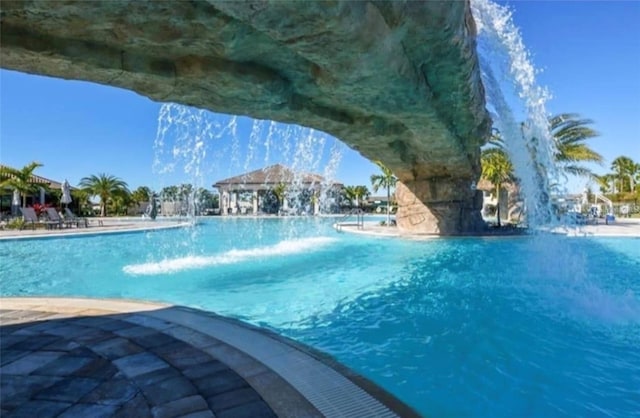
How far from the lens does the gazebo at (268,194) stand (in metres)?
51.7

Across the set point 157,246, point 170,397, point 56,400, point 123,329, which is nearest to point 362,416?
point 170,397

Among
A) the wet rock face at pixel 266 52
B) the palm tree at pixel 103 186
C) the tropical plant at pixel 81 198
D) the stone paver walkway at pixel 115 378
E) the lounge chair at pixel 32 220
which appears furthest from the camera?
the palm tree at pixel 103 186

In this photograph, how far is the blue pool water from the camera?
13.7 ft

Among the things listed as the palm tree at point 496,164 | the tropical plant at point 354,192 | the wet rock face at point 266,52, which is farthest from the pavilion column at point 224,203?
the wet rock face at point 266,52

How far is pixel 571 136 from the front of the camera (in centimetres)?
2548

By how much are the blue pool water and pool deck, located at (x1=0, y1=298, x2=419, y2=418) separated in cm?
134

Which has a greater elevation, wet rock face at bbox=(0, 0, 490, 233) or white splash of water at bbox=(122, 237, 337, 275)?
wet rock face at bbox=(0, 0, 490, 233)

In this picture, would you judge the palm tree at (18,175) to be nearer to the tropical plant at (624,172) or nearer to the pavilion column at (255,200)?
the pavilion column at (255,200)

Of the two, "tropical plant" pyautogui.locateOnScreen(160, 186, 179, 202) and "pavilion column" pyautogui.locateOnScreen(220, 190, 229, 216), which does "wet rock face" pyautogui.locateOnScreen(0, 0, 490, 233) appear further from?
"tropical plant" pyautogui.locateOnScreen(160, 186, 179, 202)

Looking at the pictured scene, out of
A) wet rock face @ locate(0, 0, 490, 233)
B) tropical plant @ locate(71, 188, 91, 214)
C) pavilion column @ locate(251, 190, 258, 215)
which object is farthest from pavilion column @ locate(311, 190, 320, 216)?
wet rock face @ locate(0, 0, 490, 233)

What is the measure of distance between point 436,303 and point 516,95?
857 centimetres

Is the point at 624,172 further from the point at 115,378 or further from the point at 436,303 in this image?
the point at 115,378

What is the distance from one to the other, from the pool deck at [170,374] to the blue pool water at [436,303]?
134 centimetres

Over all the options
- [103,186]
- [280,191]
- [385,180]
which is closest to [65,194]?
[103,186]
